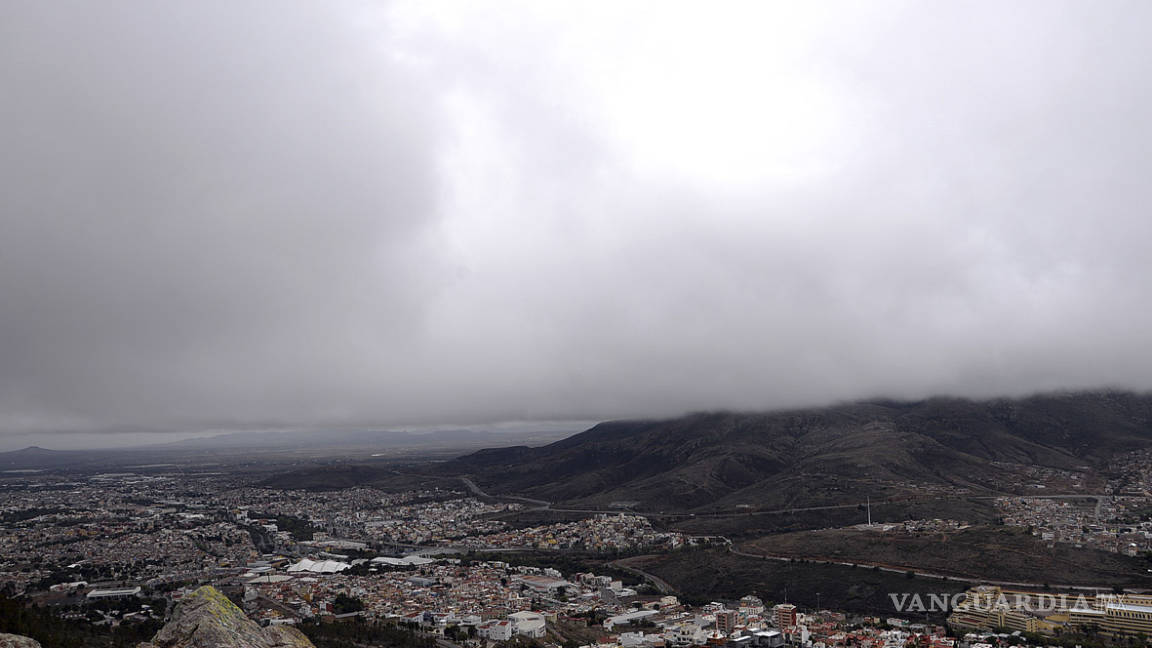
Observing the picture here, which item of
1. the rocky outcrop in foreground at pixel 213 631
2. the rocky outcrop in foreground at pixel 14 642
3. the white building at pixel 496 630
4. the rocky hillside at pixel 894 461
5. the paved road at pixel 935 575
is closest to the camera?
the rocky outcrop in foreground at pixel 14 642

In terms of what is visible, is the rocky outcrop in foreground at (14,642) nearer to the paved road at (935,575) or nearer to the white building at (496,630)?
the white building at (496,630)

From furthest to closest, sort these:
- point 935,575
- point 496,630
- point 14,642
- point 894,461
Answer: point 894,461 → point 935,575 → point 496,630 → point 14,642

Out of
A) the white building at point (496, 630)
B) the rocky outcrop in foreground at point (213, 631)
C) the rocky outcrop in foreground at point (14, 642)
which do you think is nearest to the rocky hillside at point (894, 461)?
the white building at point (496, 630)

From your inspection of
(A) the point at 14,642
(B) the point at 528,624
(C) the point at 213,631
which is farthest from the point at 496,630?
(A) the point at 14,642

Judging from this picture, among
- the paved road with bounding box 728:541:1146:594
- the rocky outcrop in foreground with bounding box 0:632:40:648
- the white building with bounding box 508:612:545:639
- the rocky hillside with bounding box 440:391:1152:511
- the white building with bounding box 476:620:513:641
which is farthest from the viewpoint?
the rocky hillside with bounding box 440:391:1152:511

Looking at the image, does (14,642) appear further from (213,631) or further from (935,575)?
(935,575)

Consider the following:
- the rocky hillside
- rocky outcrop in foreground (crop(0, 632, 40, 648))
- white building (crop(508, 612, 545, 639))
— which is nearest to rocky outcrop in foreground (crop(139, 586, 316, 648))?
rocky outcrop in foreground (crop(0, 632, 40, 648))

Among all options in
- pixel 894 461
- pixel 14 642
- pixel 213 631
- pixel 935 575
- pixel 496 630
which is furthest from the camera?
pixel 894 461

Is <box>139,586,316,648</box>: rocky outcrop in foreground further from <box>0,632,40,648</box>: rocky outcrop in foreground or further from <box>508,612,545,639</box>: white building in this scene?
<box>508,612,545,639</box>: white building

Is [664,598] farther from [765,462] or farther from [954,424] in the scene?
[954,424]
